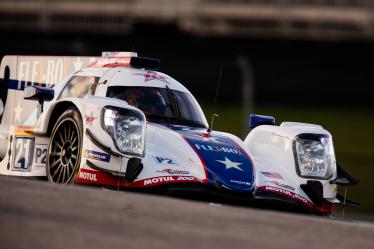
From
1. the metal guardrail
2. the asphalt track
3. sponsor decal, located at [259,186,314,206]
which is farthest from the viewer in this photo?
the metal guardrail

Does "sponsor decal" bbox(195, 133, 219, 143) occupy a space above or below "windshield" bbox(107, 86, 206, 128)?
below

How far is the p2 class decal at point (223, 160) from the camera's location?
8539 millimetres

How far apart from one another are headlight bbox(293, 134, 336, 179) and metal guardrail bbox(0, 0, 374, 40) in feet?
113

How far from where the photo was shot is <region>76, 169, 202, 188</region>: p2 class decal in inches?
329

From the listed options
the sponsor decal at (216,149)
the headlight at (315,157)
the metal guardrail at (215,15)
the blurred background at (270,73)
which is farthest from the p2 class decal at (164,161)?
the metal guardrail at (215,15)

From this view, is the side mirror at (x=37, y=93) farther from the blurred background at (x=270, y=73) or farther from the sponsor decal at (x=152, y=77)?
the blurred background at (x=270, y=73)

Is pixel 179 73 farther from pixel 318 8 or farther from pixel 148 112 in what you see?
pixel 318 8

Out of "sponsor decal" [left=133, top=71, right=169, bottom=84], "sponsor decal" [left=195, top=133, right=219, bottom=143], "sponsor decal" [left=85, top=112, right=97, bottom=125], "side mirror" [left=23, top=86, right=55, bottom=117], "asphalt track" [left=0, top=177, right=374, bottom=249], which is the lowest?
"asphalt track" [left=0, top=177, right=374, bottom=249]

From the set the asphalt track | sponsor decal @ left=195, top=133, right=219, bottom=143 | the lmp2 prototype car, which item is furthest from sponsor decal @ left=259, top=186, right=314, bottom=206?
the asphalt track

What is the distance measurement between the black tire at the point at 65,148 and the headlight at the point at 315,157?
201cm

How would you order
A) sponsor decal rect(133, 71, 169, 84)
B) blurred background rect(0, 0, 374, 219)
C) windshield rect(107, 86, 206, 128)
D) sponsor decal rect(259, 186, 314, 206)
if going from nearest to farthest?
sponsor decal rect(259, 186, 314, 206) → windshield rect(107, 86, 206, 128) → sponsor decal rect(133, 71, 169, 84) → blurred background rect(0, 0, 374, 219)

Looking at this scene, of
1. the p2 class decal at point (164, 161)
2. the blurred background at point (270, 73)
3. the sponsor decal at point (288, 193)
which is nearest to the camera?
the p2 class decal at point (164, 161)

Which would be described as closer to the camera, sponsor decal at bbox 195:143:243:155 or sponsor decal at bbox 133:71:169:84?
sponsor decal at bbox 195:143:243:155

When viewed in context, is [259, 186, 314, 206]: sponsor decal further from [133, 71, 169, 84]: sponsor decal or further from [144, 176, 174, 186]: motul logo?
[133, 71, 169, 84]: sponsor decal
